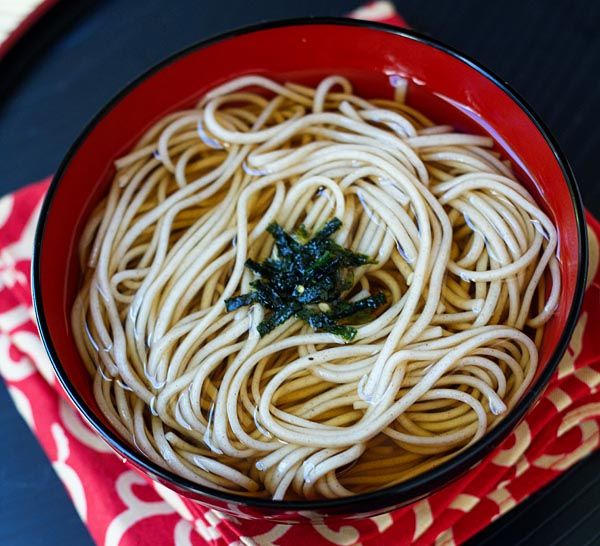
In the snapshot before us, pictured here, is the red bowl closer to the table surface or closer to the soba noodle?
the soba noodle

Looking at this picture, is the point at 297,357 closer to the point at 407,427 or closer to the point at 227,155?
the point at 407,427

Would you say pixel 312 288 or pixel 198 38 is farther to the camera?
pixel 198 38

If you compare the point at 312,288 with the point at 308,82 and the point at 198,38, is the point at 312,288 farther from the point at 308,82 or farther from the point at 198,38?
the point at 198,38

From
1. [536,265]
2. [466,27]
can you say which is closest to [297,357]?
[536,265]

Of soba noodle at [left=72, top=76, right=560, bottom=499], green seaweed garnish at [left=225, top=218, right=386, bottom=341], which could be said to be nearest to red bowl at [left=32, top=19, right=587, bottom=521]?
soba noodle at [left=72, top=76, right=560, bottom=499]

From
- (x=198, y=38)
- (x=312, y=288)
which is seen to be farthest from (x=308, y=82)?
(x=312, y=288)

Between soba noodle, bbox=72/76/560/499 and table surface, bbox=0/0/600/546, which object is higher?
table surface, bbox=0/0/600/546
